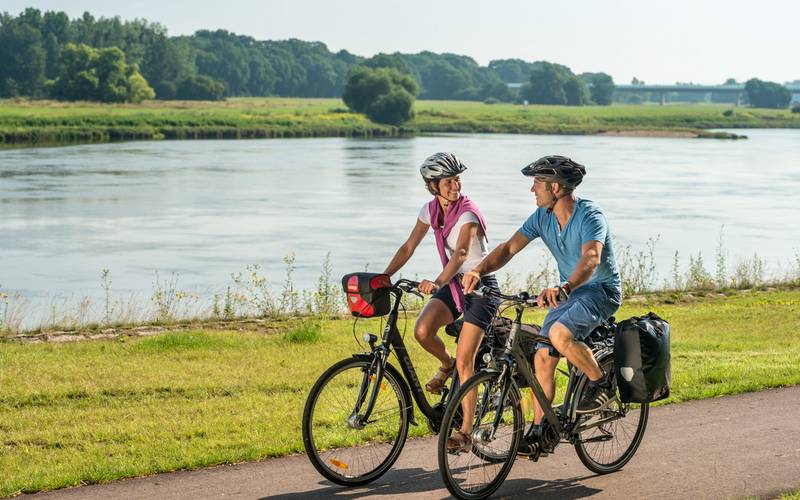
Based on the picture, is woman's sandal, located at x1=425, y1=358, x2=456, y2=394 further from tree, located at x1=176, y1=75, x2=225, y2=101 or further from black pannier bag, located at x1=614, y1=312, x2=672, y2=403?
tree, located at x1=176, y1=75, x2=225, y2=101

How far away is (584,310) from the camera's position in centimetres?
578

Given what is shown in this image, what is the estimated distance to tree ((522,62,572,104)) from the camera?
191m

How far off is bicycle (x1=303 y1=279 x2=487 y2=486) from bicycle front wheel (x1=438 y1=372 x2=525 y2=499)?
6.0 inches

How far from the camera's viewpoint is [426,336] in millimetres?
6156

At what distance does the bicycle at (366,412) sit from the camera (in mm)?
5855

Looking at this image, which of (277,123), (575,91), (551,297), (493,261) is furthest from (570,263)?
(575,91)

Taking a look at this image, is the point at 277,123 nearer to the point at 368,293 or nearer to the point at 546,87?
the point at 368,293

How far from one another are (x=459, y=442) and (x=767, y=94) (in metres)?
197

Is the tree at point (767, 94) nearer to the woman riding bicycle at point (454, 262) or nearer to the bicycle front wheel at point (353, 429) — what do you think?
the woman riding bicycle at point (454, 262)

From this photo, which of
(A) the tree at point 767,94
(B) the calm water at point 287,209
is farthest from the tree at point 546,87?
(B) the calm water at point 287,209

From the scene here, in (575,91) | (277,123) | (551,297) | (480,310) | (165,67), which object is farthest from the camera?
(575,91)

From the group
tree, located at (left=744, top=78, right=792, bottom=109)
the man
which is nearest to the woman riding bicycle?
the man

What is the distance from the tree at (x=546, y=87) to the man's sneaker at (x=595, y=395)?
188 meters

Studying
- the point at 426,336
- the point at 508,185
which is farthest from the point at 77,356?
the point at 508,185
